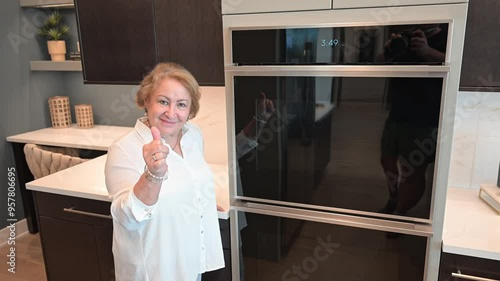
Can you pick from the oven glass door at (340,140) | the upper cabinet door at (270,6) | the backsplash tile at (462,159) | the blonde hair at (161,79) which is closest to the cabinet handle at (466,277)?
the oven glass door at (340,140)

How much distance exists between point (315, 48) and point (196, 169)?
67 centimetres

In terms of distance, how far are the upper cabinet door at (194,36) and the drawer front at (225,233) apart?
647mm

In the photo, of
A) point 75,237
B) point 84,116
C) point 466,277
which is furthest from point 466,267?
point 84,116

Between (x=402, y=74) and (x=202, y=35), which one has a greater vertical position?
(x=202, y=35)

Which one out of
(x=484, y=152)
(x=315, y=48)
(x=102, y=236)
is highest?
(x=315, y=48)

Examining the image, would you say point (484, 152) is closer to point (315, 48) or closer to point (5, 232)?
point (315, 48)

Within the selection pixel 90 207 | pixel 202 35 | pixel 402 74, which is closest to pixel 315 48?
pixel 402 74

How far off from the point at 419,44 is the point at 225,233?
111 centimetres

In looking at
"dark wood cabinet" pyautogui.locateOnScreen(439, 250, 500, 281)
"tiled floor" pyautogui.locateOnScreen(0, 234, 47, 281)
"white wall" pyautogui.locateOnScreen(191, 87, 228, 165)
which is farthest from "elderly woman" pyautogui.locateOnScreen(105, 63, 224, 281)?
"tiled floor" pyautogui.locateOnScreen(0, 234, 47, 281)

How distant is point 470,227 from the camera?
1.44 meters

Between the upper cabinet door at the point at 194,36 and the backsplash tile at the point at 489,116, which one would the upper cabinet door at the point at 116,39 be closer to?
the upper cabinet door at the point at 194,36

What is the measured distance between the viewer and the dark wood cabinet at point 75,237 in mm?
1804

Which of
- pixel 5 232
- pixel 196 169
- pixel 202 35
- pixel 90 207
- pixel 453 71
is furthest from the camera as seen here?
pixel 5 232

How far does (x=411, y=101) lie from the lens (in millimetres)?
1210
